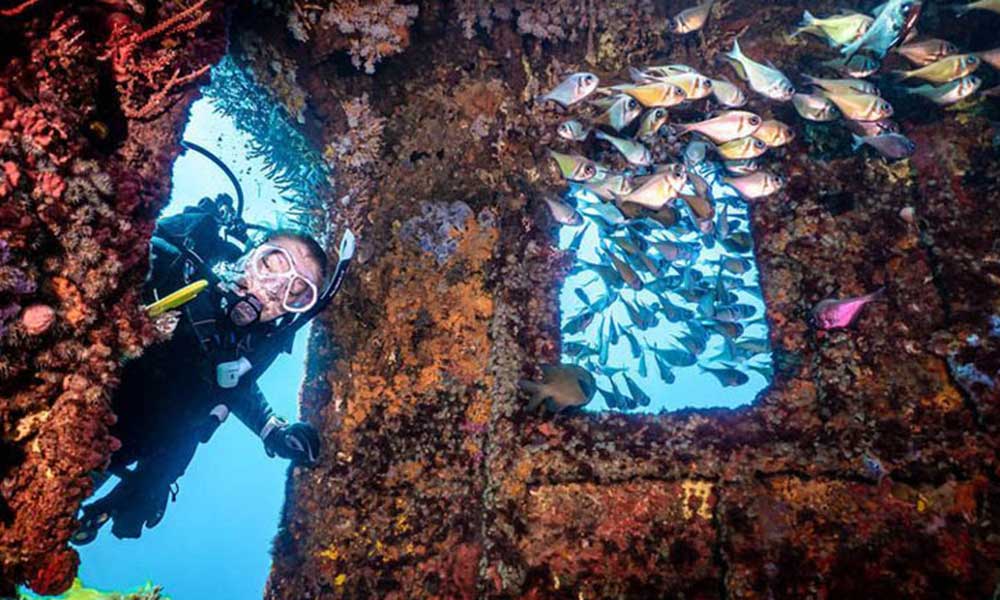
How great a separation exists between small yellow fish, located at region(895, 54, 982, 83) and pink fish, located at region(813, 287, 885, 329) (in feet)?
5.71

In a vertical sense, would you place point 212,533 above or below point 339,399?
above

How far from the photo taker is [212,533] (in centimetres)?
8631

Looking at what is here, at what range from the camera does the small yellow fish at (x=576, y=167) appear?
163 inches

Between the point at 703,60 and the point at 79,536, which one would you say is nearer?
the point at 79,536

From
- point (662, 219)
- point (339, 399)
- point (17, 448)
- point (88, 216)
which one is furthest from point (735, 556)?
point (88, 216)

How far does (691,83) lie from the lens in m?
3.76

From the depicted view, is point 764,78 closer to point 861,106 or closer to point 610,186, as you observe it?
point 861,106

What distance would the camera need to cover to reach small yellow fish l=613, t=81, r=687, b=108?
12.2 feet

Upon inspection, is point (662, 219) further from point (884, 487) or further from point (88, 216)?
point (88, 216)

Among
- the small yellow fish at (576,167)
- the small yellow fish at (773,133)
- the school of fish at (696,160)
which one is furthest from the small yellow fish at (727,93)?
the small yellow fish at (576,167)

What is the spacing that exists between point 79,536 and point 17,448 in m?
2.53

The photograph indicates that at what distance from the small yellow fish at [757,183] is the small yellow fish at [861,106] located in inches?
24.6

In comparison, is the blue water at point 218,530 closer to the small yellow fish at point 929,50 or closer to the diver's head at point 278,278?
the diver's head at point 278,278

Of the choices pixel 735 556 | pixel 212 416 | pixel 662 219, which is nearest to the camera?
pixel 735 556
